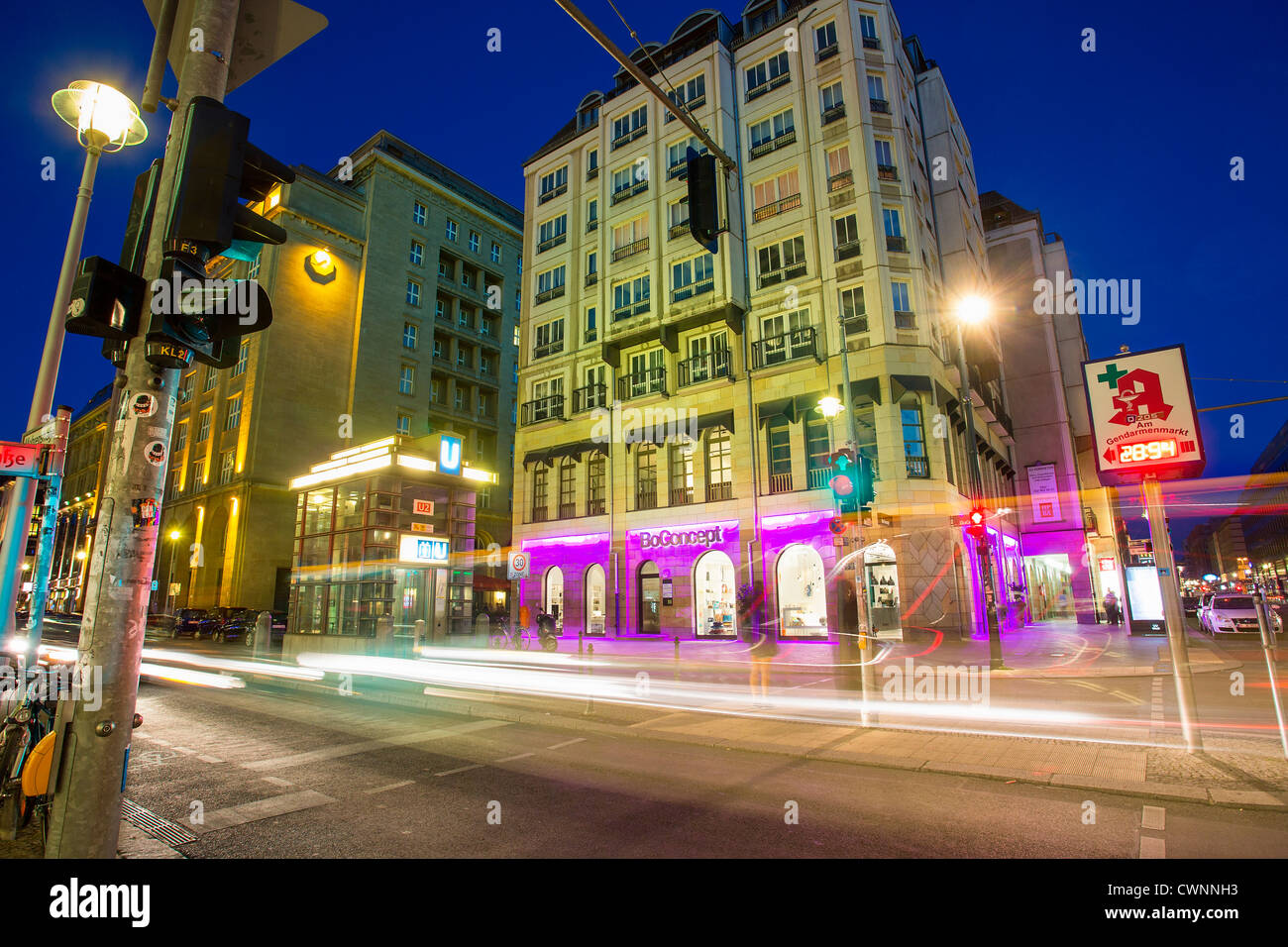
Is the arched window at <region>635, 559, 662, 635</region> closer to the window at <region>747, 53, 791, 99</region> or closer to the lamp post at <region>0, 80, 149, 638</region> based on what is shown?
the lamp post at <region>0, 80, 149, 638</region>

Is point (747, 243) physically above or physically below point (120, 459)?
above

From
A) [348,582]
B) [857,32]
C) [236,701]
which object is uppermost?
[857,32]

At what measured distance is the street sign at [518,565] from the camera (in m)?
28.0

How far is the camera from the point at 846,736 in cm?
934

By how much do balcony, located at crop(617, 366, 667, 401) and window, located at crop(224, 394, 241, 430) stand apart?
2872 centimetres

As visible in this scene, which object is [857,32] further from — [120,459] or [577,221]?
[120,459]

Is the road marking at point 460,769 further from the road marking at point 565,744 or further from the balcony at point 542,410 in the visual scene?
the balcony at point 542,410

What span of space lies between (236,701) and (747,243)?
A: 87.3 feet

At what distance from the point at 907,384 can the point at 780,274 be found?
785cm

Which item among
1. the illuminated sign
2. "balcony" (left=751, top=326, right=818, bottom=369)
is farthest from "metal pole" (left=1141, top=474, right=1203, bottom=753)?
"balcony" (left=751, top=326, right=818, bottom=369)

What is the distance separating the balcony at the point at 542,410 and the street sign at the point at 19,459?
2659cm

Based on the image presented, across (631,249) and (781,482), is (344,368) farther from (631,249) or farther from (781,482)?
(781,482)
